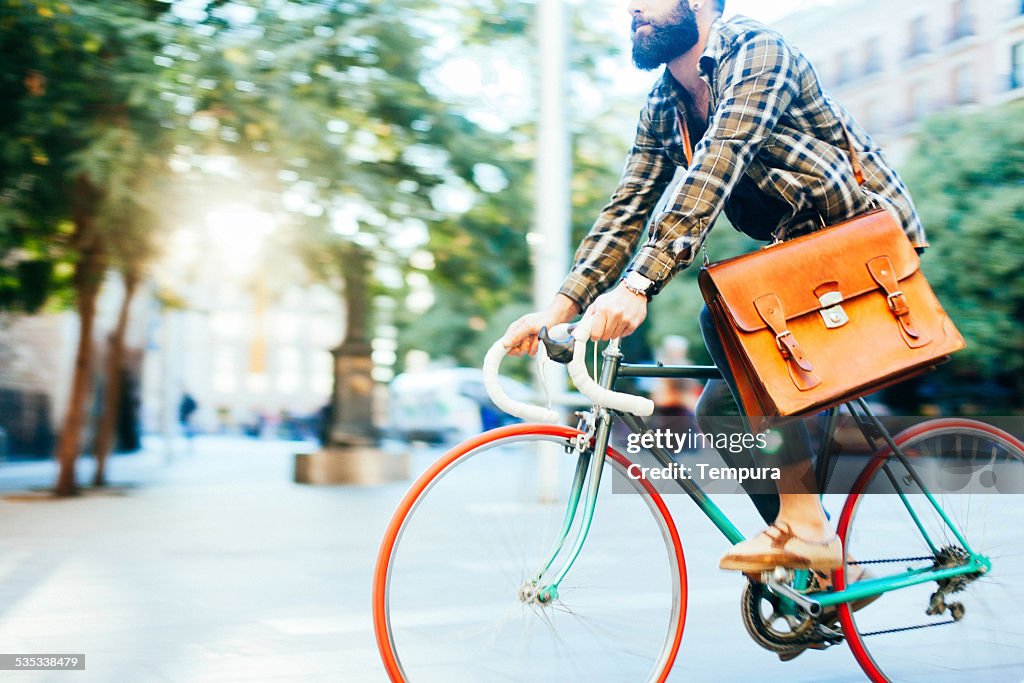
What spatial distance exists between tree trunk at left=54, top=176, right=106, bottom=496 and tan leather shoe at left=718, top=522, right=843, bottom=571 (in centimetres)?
788

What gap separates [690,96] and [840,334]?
69 cm

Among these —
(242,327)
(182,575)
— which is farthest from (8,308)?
(242,327)

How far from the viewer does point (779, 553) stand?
8.80 feet

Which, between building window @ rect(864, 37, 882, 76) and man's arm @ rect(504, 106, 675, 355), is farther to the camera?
building window @ rect(864, 37, 882, 76)

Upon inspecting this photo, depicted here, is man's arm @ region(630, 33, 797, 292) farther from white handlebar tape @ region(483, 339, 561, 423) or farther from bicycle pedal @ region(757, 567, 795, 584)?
bicycle pedal @ region(757, 567, 795, 584)

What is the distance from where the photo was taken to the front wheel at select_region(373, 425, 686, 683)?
234cm

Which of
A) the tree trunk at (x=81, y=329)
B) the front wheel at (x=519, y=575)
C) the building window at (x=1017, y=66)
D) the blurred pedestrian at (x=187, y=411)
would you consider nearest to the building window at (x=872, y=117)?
the building window at (x=1017, y=66)

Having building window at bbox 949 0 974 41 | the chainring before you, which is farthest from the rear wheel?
building window at bbox 949 0 974 41

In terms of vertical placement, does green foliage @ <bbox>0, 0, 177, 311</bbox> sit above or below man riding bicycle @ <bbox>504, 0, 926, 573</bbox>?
above

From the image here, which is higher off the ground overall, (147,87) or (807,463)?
(147,87)

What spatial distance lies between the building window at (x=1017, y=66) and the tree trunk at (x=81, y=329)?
14.3m

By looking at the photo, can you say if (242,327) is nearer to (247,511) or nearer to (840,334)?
(247,511)

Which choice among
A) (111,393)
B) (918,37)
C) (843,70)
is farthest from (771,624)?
(843,70)

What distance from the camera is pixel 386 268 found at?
11227 mm
